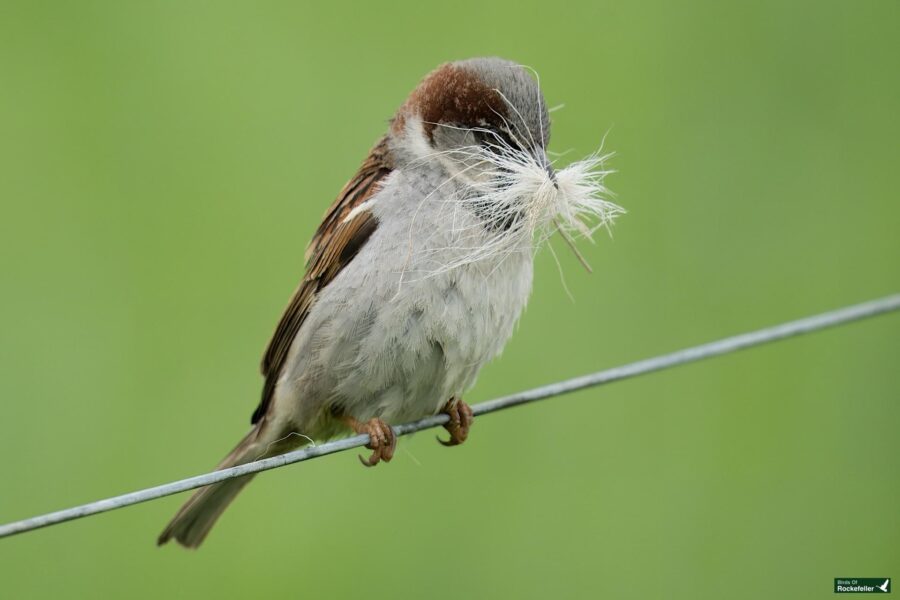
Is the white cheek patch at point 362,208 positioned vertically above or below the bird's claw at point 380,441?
above

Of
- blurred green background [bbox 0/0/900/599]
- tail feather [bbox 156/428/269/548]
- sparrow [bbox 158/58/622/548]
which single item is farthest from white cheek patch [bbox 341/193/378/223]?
blurred green background [bbox 0/0/900/599]

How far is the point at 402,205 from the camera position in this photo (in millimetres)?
3646

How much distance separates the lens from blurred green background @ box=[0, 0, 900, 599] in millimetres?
4754

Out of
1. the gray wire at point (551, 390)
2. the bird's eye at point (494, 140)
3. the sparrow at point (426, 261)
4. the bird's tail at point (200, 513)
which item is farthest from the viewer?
the bird's tail at point (200, 513)

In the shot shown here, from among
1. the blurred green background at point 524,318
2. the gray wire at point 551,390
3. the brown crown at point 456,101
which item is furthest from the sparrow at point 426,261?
the blurred green background at point 524,318

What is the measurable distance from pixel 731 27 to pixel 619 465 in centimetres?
223

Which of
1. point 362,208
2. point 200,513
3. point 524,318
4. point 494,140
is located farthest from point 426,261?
point 524,318

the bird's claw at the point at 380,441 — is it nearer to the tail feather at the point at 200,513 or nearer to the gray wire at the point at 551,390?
the gray wire at the point at 551,390

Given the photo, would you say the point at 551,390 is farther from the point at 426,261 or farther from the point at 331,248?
the point at 331,248

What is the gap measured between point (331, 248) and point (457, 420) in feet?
2.10

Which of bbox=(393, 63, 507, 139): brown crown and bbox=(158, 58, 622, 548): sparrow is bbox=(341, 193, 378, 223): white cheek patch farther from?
bbox=(393, 63, 507, 139): brown crown

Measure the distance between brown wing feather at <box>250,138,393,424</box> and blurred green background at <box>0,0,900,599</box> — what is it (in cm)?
79

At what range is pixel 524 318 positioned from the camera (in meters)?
5.19

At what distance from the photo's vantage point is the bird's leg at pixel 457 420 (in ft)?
12.8
